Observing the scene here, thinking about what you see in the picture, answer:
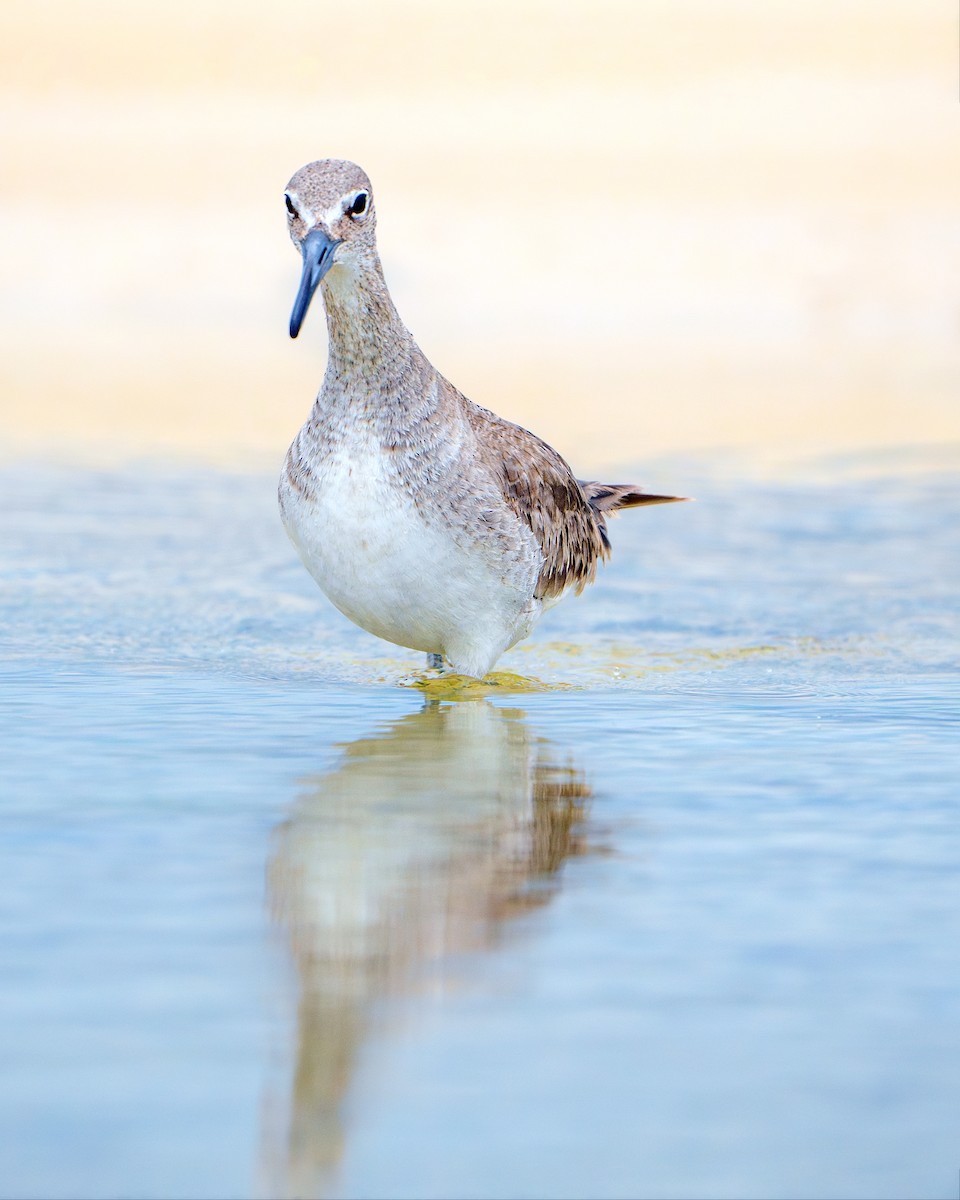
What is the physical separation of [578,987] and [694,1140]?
76cm

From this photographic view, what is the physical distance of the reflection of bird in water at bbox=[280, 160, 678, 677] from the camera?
306 inches

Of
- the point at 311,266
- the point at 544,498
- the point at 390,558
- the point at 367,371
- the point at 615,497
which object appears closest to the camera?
the point at 311,266

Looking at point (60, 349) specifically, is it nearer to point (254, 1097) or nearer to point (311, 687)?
point (311, 687)

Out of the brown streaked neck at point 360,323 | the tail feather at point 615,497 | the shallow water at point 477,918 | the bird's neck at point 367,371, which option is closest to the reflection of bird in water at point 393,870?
the shallow water at point 477,918

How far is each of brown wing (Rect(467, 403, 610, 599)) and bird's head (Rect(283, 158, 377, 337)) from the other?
3.49ft

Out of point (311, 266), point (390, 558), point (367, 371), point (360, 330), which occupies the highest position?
point (311, 266)

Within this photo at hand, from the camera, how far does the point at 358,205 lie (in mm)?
7914

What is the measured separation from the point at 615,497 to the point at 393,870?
518cm

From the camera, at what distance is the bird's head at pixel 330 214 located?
773 cm

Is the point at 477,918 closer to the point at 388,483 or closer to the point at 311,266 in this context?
the point at 388,483

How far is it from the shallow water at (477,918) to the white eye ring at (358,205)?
196cm

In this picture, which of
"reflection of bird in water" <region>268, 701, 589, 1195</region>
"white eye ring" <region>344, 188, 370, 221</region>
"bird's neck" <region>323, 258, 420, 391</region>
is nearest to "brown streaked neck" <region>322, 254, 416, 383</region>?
"bird's neck" <region>323, 258, 420, 391</region>

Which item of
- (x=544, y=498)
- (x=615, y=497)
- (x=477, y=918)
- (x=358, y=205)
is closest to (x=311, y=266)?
(x=358, y=205)

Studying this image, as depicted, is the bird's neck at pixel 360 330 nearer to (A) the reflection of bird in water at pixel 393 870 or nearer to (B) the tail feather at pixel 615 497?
(A) the reflection of bird in water at pixel 393 870
